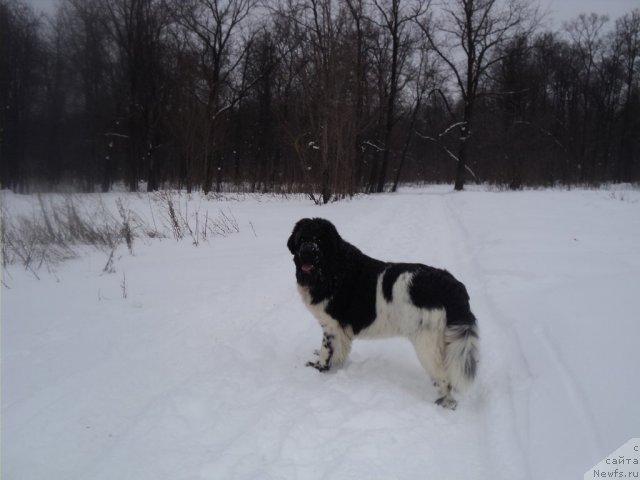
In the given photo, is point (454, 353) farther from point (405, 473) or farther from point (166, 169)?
point (166, 169)

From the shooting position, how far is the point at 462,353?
3.00m

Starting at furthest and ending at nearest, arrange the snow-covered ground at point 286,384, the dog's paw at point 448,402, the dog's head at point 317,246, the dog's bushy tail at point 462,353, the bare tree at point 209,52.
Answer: the bare tree at point 209,52 < the dog's head at point 317,246 < the dog's paw at point 448,402 < the dog's bushy tail at point 462,353 < the snow-covered ground at point 286,384

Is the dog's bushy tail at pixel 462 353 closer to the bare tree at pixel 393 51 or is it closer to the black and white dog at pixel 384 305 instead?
the black and white dog at pixel 384 305

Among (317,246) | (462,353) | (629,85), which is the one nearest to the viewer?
(462,353)

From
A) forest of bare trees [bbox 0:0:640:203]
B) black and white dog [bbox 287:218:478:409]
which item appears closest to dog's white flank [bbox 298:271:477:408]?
black and white dog [bbox 287:218:478:409]

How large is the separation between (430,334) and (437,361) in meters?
0.23

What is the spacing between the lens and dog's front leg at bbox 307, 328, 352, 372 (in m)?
3.74

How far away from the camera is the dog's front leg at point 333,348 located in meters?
3.74

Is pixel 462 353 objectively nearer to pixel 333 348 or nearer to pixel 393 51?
pixel 333 348

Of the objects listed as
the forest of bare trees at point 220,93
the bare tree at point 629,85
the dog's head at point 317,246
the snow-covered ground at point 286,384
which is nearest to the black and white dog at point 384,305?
the dog's head at point 317,246

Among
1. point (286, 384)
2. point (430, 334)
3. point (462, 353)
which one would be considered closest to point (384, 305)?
point (430, 334)

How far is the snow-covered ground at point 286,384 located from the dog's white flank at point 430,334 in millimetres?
258

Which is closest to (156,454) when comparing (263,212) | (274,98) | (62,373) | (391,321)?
(62,373)

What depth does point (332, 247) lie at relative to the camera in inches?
148
